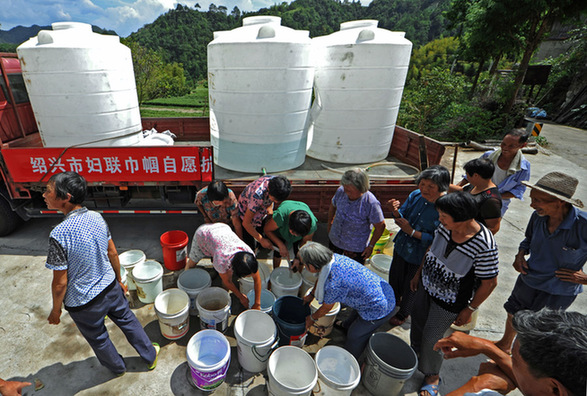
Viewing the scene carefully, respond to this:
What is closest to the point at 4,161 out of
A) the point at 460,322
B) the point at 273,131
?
the point at 273,131

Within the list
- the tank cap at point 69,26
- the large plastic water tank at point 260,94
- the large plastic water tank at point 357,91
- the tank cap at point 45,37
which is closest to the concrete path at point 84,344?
the large plastic water tank at point 260,94

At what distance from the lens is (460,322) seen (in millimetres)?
2381

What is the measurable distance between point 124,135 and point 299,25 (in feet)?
262

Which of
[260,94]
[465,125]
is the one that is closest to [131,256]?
[260,94]

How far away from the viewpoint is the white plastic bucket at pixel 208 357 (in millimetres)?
2421

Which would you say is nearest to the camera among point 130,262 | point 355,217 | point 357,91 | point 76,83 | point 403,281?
point 355,217

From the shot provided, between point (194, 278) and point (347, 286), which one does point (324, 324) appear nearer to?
point (347, 286)

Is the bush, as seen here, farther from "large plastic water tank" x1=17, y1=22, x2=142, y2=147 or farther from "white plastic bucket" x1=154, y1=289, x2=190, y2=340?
"white plastic bucket" x1=154, y1=289, x2=190, y2=340

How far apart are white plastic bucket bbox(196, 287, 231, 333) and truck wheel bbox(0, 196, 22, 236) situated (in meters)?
4.01

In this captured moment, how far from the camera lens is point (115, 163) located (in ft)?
13.7

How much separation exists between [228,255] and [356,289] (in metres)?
1.34

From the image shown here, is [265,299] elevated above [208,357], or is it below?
above

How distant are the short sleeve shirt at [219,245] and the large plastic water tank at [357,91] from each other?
11.7 ft

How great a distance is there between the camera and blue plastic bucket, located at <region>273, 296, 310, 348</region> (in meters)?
2.76
